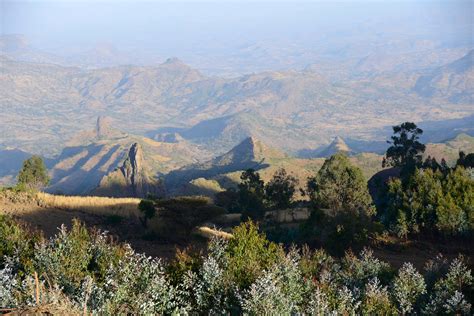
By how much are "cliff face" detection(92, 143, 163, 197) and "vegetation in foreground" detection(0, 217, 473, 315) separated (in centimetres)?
12178

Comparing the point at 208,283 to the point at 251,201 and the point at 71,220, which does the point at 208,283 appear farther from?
the point at 251,201

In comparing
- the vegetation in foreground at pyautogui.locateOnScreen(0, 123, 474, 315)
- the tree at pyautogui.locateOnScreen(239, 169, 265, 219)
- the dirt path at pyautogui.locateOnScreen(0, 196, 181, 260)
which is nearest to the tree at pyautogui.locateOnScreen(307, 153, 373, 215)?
the tree at pyautogui.locateOnScreen(239, 169, 265, 219)

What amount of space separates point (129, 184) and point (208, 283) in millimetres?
159776

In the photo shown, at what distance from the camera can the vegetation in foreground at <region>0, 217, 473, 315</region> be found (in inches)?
686

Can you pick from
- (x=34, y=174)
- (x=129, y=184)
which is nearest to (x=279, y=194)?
(x=34, y=174)

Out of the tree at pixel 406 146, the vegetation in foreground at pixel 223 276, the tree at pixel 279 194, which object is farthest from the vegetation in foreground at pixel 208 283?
the tree at pixel 406 146

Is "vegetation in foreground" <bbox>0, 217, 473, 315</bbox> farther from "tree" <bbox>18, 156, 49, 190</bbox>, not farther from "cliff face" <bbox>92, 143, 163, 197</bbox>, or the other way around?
"cliff face" <bbox>92, 143, 163, 197</bbox>

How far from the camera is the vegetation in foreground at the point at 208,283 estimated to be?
1742 centimetres

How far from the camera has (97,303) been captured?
17875 millimetres

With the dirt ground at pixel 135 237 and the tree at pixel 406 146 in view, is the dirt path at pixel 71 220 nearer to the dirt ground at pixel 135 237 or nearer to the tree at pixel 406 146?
the dirt ground at pixel 135 237

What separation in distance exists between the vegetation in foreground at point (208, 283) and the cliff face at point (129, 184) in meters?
122

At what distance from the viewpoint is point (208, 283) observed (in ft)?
64.7

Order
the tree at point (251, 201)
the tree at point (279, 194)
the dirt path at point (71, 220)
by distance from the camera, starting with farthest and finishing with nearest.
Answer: the tree at point (279, 194) → the tree at point (251, 201) → the dirt path at point (71, 220)

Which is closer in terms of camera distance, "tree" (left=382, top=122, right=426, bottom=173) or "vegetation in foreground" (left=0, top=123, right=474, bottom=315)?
"vegetation in foreground" (left=0, top=123, right=474, bottom=315)
